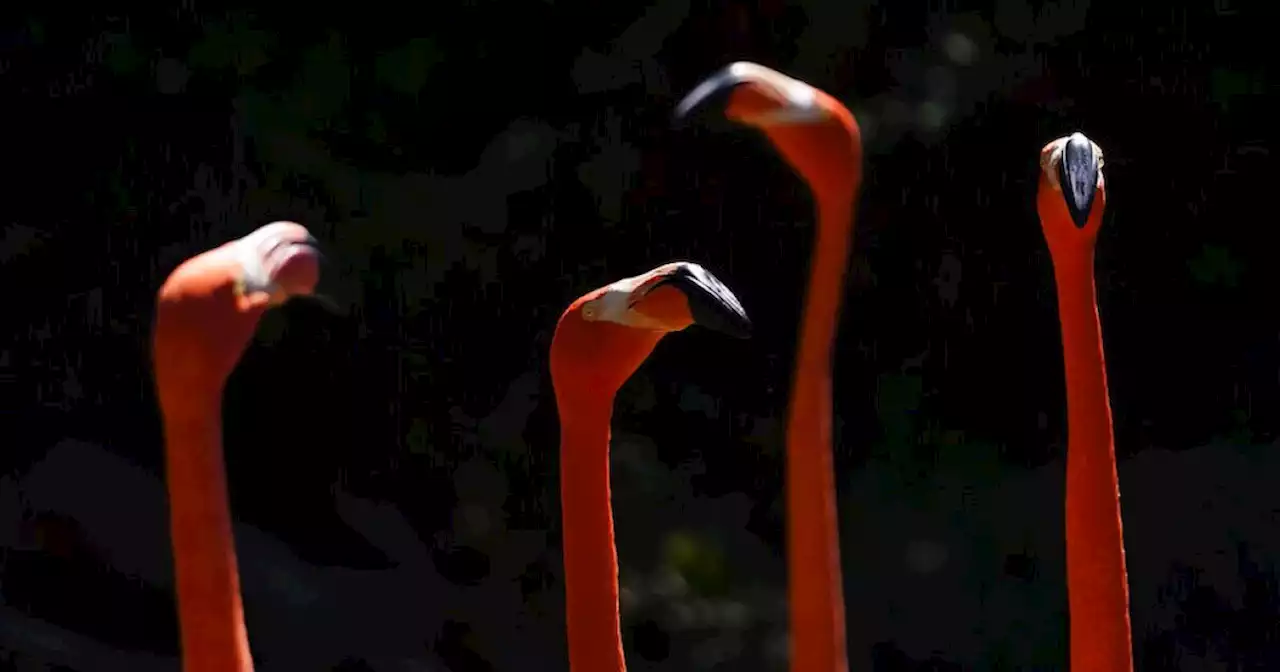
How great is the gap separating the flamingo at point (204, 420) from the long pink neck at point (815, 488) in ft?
2.14

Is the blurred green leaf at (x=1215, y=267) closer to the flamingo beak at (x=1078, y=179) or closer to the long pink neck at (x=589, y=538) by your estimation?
the flamingo beak at (x=1078, y=179)

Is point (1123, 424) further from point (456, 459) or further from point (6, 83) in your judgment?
point (6, 83)

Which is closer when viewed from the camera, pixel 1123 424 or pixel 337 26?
pixel 337 26

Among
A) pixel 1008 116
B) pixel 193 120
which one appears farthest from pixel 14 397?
pixel 1008 116

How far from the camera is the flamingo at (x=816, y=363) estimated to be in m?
1.59

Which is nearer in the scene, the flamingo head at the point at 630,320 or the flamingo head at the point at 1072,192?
the flamingo head at the point at 630,320

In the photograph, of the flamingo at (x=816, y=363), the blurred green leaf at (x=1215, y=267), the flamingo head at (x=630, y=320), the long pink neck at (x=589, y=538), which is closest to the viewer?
the flamingo head at (x=630, y=320)

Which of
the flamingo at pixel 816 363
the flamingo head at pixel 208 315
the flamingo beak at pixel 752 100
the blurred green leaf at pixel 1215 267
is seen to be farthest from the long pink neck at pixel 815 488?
the blurred green leaf at pixel 1215 267

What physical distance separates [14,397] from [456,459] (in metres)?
0.82

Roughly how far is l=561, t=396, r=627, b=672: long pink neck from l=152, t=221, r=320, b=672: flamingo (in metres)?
0.34

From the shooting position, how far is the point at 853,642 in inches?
106

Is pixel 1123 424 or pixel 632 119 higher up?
pixel 632 119

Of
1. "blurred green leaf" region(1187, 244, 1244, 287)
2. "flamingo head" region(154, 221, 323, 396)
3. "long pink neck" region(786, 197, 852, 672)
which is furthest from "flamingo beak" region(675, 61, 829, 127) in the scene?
"blurred green leaf" region(1187, 244, 1244, 287)

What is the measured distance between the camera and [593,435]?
57.9 inches
